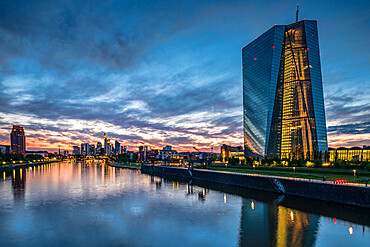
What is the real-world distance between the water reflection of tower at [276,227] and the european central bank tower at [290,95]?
441 feet

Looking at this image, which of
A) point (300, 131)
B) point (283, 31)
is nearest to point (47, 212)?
point (300, 131)

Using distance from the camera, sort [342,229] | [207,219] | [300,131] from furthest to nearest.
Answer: [300,131] < [207,219] < [342,229]

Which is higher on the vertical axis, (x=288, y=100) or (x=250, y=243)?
(x=288, y=100)

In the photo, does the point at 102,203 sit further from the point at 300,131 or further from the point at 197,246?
the point at 300,131

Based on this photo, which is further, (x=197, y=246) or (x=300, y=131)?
(x=300, y=131)

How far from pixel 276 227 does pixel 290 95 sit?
511ft

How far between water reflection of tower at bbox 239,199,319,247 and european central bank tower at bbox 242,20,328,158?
134 meters

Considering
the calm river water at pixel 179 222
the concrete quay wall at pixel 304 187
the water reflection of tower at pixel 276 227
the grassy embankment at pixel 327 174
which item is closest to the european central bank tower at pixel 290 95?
the grassy embankment at pixel 327 174

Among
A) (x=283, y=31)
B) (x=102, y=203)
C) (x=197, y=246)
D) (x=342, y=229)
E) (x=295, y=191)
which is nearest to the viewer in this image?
(x=197, y=246)

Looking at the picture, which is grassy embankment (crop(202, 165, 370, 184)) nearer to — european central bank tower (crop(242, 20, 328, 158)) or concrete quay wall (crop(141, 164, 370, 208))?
concrete quay wall (crop(141, 164, 370, 208))

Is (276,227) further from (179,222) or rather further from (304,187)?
(304,187)

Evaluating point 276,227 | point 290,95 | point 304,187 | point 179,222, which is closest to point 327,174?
point 304,187

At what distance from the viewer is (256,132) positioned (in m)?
191

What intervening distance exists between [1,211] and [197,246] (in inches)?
1489
